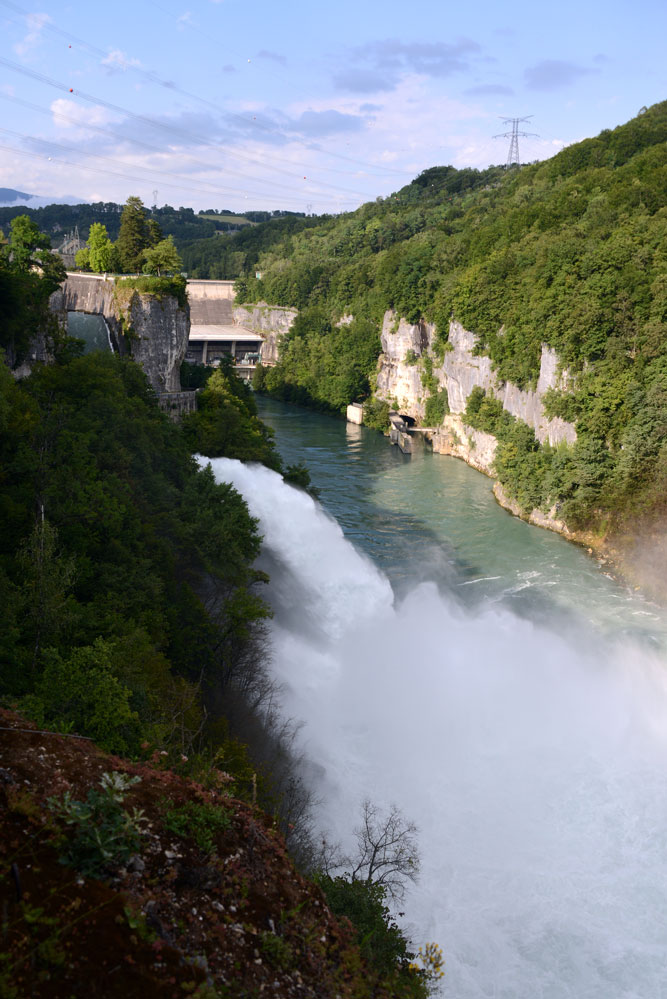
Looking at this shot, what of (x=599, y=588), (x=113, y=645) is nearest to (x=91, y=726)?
(x=113, y=645)

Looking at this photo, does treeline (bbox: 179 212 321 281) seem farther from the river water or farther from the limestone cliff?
the river water

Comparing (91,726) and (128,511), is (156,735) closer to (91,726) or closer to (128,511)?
(91,726)

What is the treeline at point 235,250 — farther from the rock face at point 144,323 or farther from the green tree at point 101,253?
the rock face at point 144,323

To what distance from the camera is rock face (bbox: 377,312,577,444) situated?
149ft

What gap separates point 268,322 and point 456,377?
5030 cm

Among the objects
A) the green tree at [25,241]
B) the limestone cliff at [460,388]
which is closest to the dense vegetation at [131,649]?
the green tree at [25,241]

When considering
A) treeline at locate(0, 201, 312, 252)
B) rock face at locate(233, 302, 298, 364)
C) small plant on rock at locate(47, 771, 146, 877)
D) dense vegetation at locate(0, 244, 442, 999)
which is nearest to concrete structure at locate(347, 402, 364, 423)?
rock face at locate(233, 302, 298, 364)

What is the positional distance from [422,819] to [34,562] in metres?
11.6

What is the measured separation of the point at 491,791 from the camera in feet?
64.3

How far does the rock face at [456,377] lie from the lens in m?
45.4

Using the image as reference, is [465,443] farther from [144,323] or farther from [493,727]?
[493,727]

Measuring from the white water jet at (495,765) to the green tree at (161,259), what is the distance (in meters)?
18.1

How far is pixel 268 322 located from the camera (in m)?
105

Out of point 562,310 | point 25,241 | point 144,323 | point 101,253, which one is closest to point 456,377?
point 562,310
